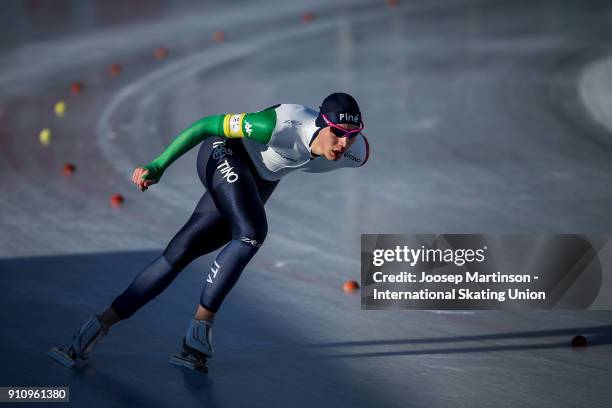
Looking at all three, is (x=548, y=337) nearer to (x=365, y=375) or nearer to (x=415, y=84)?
(x=365, y=375)

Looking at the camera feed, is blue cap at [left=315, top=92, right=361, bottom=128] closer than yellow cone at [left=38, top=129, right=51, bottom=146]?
Yes

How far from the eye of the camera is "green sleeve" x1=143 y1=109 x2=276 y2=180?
4898 mm

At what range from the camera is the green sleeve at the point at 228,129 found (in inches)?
193

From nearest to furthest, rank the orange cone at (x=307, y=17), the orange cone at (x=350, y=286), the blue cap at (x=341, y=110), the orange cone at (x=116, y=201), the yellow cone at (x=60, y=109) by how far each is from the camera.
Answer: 1. the blue cap at (x=341, y=110)
2. the orange cone at (x=350, y=286)
3. the orange cone at (x=116, y=201)
4. the yellow cone at (x=60, y=109)
5. the orange cone at (x=307, y=17)

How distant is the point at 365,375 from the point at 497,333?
115cm

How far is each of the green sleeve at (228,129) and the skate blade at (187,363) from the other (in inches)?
39.3

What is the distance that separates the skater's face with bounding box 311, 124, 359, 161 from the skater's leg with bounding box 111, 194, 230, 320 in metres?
0.64

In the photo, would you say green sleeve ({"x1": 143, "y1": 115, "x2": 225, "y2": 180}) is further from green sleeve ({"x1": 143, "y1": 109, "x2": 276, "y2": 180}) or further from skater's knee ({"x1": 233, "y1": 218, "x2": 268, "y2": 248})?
skater's knee ({"x1": 233, "y1": 218, "x2": 268, "y2": 248})

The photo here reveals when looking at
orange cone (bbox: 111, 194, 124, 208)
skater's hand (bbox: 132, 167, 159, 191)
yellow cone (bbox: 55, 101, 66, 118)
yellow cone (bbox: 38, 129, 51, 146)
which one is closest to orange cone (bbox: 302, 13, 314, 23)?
yellow cone (bbox: 55, 101, 66, 118)

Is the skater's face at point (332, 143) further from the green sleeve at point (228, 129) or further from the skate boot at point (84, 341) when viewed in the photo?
the skate boot at point (84, 341)

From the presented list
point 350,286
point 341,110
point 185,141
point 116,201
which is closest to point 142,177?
point 185,141

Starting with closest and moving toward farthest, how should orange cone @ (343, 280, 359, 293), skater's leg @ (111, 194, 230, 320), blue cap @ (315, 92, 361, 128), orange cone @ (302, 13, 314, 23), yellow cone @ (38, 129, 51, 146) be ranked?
blue cap @ (315, 92, 361, 128), skater's leg @ (111, 194, 230, 320), orange cone @ (343, 280, 359, 293), yellow cone @ (38, 129, 51, 146), orange cone @ (302, 13, 314, 23)

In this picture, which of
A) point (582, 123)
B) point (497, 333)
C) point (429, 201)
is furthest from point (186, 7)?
Answer: point (497, 333)

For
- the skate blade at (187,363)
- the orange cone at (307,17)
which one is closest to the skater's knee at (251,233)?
the skate blade at (187,363)
